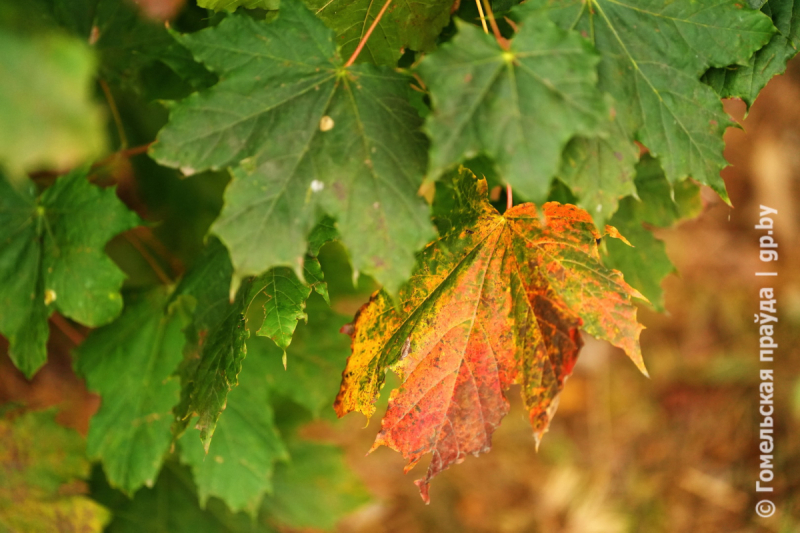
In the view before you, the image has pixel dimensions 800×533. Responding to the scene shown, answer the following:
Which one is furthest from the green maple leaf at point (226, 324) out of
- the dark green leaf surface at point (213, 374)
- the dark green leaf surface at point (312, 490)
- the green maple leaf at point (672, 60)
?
the dark green leaf surface at point (312, 490)

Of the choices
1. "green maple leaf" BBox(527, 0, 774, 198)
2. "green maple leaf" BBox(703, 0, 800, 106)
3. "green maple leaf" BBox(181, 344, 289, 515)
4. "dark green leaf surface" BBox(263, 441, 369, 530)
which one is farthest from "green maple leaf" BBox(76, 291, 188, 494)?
"green maple leaf" BBox(703, 0, 800, 106)

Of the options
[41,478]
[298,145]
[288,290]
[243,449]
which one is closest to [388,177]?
[298,145]

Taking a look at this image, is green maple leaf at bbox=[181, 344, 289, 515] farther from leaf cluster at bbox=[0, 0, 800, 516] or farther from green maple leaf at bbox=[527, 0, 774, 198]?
green maple leaf at bbox=[527, 0, 774, 198]

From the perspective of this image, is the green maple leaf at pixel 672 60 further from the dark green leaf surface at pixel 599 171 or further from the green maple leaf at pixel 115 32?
the green maple leaf at pixel 115 32

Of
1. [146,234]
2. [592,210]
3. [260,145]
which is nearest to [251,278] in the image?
[260,145]

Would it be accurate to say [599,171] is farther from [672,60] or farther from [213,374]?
[213,374]

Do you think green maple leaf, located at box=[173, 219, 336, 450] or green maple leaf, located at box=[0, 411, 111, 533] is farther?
green maple leaf, located at box=[0, 411, 111, 533]
